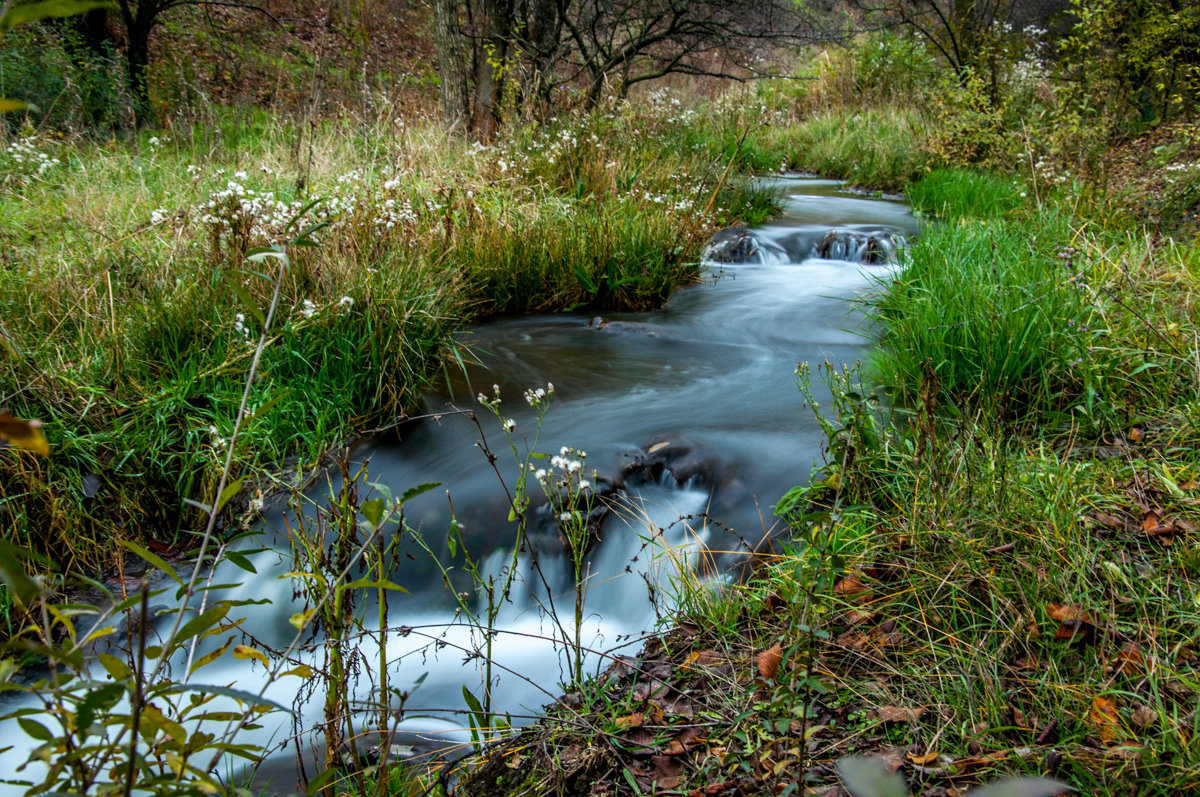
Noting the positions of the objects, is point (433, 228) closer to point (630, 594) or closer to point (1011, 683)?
point (630, 594)

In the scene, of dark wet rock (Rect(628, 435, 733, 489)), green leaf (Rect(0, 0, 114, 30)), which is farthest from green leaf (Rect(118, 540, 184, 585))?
dark wet rock (Rect(628, 435, 733, 489))

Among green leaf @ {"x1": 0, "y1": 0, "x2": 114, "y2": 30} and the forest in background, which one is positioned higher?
green leaf @ {"x1": 0, "y1": 0, "x2": 114, "y2": 30}

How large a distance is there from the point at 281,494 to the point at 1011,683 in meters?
3.11

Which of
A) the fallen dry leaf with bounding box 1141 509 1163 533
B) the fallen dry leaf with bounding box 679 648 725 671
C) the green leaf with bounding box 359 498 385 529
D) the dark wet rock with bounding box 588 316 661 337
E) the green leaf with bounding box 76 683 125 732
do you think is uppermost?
the green leaf with bounding box 359 498 385 529

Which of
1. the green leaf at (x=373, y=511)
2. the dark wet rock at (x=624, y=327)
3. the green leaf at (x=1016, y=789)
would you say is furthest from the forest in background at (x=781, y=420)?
the green leaf at (x=1016, y=789)

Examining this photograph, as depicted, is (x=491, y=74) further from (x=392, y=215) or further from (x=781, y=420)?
(x=781, y=420)

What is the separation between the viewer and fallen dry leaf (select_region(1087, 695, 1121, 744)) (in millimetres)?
1923

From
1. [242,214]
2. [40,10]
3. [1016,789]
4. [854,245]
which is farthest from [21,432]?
[854,245]

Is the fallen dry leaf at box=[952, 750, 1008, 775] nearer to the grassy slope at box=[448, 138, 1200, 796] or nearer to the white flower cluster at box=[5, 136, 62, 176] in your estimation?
the grassy slope at box=[448, 138, 1200, 796]

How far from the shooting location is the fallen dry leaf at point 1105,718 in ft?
6.31

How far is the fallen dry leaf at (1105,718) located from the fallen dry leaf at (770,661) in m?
0.80

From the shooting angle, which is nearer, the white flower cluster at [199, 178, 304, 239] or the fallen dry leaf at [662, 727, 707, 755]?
the fallen dry leaf at [662, 727, 707, 755]

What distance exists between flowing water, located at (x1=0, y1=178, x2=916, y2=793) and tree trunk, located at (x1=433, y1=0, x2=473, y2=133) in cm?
363

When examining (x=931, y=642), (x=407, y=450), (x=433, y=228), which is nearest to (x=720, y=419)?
(x=407, y=450)
